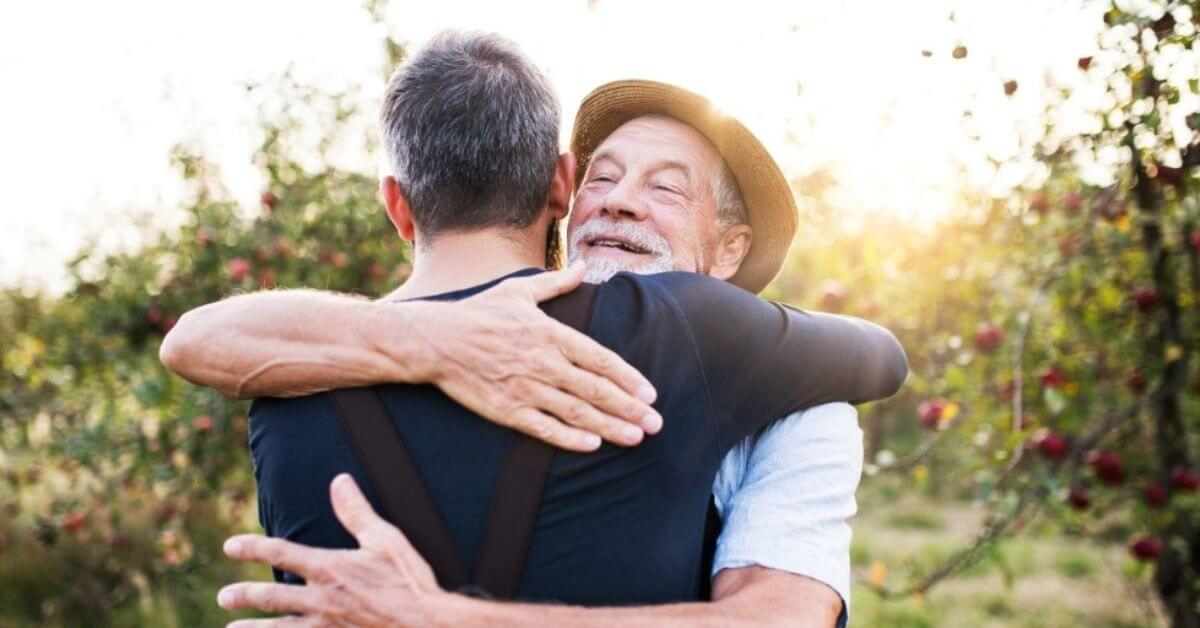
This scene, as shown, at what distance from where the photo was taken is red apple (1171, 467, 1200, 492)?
3729 mm

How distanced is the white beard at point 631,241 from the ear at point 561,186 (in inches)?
17.0

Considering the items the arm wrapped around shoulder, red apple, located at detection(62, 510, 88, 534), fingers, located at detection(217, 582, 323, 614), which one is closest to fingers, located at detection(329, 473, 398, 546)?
fingers, located at detection(217, 582, 323, 614)

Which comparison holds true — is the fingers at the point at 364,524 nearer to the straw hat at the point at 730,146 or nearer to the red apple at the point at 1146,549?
the straw hat at the point at 730,146

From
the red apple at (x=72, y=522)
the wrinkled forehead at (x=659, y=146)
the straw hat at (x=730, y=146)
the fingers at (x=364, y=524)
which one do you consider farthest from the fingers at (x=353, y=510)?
the red apple at (x=72, y=522)

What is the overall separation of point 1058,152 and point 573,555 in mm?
2484

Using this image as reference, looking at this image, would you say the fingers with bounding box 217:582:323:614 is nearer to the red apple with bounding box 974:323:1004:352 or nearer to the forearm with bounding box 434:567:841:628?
the forearm with bounding box 434:567:841:628

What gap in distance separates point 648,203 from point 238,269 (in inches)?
97.4

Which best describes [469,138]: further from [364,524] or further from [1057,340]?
[1057,340]

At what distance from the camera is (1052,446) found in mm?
3600

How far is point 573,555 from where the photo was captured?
1.38 metres

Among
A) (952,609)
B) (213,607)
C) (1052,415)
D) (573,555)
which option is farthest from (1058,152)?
(213,607)

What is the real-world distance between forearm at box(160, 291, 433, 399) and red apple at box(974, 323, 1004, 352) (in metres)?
2.92

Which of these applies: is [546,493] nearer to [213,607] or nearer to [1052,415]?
[1052,415]

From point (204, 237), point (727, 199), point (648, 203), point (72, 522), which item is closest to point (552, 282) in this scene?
→ point (648, 203)
